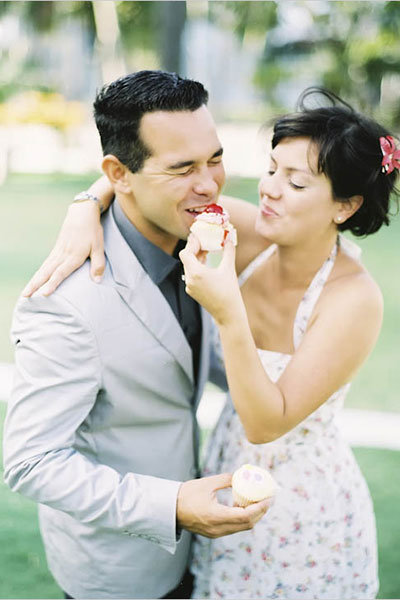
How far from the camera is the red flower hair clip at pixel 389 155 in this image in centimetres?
290

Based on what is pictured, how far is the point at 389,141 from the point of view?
2.93m

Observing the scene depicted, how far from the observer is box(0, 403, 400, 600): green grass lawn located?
4.02 m

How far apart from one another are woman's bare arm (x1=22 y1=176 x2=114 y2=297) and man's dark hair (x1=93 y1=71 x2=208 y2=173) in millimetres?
267

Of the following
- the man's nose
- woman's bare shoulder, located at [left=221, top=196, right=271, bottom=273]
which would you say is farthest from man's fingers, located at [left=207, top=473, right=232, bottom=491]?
woman's bare shoulder, located at [left=221, top=196, right=271, bottom=273]

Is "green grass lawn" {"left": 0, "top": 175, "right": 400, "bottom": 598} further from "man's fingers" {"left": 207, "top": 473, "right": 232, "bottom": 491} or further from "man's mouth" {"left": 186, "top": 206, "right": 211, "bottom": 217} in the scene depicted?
"man's mouth" {"left": 186, "top": 206, "right": 211, "bottom": 217}

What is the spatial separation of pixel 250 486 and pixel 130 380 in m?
0.57

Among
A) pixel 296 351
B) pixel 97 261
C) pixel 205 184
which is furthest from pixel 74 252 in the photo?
pixel 296 351

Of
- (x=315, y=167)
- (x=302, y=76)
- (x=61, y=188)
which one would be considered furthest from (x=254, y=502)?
(x=302, y=76)

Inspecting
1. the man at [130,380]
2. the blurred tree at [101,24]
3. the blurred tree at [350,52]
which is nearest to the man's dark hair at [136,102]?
the man at [130,380]

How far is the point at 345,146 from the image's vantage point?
2.86 metres

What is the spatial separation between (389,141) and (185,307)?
3.54 ft

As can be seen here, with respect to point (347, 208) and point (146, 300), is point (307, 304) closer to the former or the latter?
point (347, 208)

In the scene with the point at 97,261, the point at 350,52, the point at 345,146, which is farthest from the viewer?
the point at 350,52

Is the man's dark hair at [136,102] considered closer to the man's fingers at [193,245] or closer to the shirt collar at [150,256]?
the shirt collar at [150,256]
